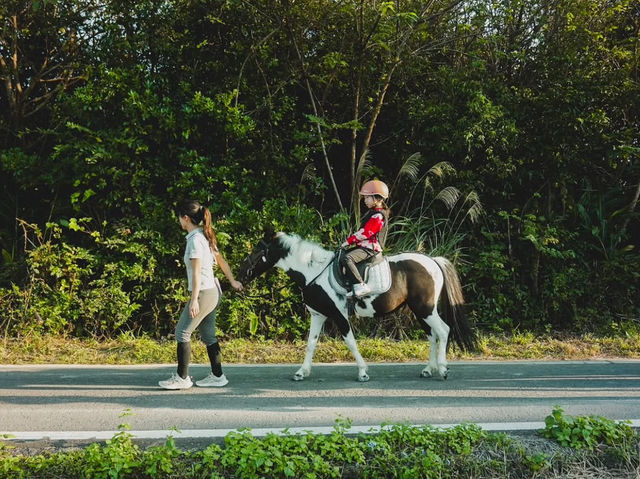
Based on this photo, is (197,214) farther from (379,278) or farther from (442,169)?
(442,169)

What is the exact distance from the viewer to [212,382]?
628cm

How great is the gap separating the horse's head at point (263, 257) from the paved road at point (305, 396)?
4.07 ft

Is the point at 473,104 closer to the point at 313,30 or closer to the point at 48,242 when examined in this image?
the point at 313,30

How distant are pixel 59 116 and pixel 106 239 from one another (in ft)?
9.58

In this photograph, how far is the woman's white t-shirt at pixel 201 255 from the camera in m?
5.91

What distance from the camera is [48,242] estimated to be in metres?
9.08

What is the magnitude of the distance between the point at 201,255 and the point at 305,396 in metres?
1.82

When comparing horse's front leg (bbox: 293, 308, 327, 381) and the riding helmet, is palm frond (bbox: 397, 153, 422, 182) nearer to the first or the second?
the riding helmet

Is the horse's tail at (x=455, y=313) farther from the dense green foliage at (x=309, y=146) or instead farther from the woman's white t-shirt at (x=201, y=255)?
the woman's white t-shirt at (x=201, y=255)

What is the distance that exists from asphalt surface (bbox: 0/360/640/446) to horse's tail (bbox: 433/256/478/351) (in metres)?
0.44

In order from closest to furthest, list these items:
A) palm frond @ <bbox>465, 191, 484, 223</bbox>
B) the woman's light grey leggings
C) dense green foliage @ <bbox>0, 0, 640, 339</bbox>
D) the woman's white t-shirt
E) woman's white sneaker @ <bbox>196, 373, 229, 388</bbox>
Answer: the woman's white t-shirt
the woman's light grey leggings
woman's white sneaker @ <bbox>196, 373, 229, 388</bbox>
dense green foliage @ <bbox>0, 0, 640, 339</bbox>
palm frond @ <bbox>465, 191, 484, 223</bbox>

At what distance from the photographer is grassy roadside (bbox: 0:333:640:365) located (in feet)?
25.4

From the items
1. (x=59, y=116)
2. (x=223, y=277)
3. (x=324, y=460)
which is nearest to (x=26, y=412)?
(x=324, y=460)

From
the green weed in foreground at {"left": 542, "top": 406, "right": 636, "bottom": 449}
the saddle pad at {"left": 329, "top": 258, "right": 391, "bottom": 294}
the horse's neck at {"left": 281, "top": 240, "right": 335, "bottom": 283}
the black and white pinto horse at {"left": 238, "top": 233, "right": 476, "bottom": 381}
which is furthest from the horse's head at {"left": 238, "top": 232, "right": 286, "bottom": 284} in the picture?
the green weed in foreground at {"left": 542, "top": 406, "right": 636, "bottom": 449}
